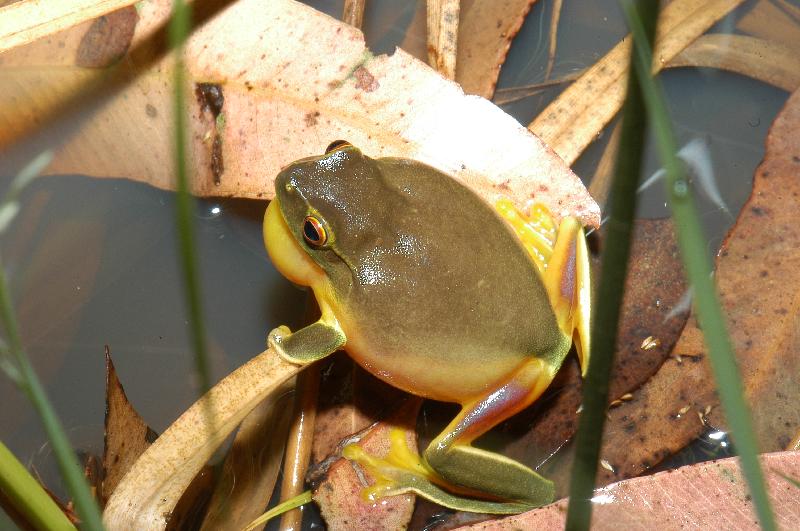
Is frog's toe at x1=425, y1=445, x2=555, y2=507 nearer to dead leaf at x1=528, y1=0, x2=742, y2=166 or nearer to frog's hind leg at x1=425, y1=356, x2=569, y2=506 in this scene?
frog's hind leg at x1=425, y1=356, x2=569, y2=506

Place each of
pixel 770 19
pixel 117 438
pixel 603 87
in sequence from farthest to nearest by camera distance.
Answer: pixel 770 19
pixel 603 87
pixel 117 438

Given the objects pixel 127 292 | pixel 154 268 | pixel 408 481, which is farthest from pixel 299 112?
pixel 408 481

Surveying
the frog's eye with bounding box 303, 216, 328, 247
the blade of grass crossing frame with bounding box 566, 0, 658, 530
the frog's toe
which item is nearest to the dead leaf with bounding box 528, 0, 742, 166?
the frog's eye with bounding box 303, 216, 328, 247

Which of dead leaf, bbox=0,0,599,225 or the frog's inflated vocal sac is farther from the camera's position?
dead leaf, bbox=0,0,599,225

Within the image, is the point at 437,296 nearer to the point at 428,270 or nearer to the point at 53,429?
the point at 428,270

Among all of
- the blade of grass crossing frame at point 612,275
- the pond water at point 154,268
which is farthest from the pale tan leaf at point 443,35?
the blade of grass crossing frame at point 612,275

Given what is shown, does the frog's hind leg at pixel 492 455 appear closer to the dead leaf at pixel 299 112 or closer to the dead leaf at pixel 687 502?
the dead leaf at pixel 687 502
